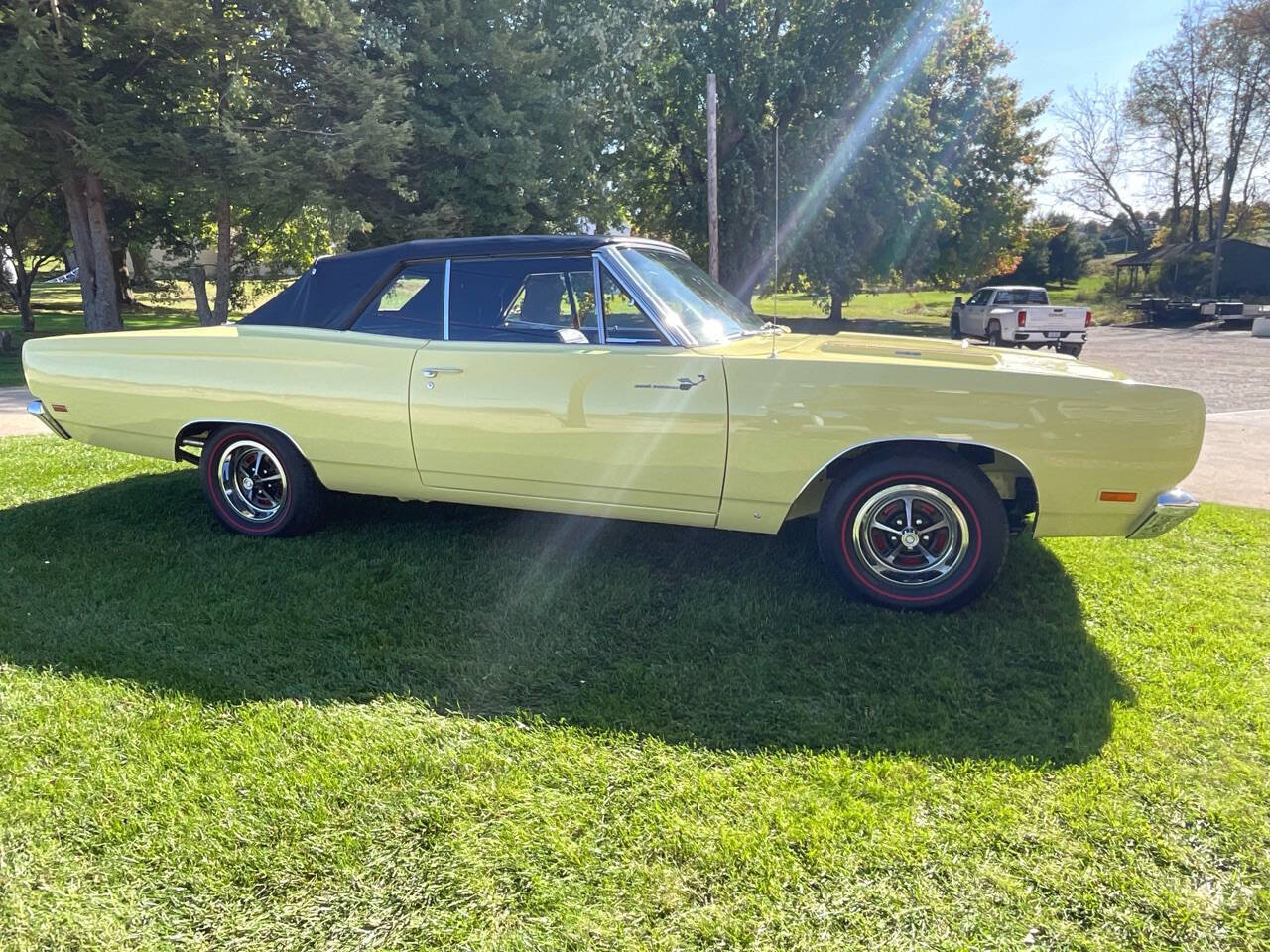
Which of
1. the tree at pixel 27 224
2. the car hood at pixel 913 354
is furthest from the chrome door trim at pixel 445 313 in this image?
the tree at pixel 27 224

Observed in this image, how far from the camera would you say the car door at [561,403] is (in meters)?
3.65

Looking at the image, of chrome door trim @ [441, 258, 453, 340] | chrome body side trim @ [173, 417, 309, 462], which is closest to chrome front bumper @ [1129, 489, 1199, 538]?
chrome door trim @ [441, 258, 453, 340]

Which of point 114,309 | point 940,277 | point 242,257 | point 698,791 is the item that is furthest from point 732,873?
point 940,277

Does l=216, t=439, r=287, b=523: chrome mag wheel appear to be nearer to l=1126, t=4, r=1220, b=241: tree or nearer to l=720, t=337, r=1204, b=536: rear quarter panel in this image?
l=720, t=337, r=1204, b=536: rear quarter panel

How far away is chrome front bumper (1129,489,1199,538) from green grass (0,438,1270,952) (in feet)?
1.52

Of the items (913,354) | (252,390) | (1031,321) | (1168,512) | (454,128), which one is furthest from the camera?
(1031,321)

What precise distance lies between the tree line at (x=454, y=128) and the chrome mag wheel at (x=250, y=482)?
7340 mm

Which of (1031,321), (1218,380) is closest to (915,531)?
(1218,380)

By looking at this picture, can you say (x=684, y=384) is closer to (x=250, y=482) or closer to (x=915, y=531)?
(x=915, y=531)

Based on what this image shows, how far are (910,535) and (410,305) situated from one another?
2.71 m

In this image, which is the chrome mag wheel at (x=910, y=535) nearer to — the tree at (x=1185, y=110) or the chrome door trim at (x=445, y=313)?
the chrome door trim at (x=445, y=313)

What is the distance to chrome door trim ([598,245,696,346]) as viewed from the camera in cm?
378

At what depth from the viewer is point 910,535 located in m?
3.58

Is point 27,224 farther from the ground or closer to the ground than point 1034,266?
closer to the ground
